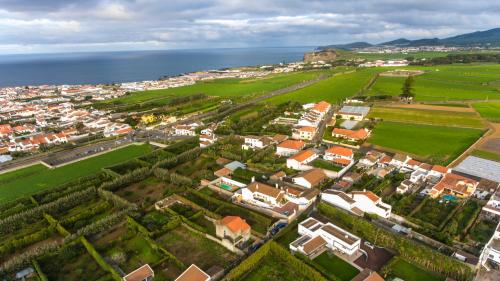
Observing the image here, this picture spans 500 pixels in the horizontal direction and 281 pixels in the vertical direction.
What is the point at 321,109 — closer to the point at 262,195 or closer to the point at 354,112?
the point at 354,112

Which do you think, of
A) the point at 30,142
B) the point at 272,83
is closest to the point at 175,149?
the point at 30,142

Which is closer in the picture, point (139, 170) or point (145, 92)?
point (139, 170)

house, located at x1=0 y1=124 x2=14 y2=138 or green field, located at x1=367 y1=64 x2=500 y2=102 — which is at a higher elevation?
green field, located at x1=367 y1=64 x2=500 y2=102

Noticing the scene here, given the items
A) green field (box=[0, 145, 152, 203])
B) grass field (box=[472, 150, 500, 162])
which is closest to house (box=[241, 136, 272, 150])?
green field (box=[0, 145, 152, 203])

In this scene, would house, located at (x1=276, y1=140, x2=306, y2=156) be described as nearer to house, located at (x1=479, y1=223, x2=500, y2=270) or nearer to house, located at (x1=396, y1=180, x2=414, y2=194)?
house, located at (x1=396, y1=180, x2=414, y2=194)

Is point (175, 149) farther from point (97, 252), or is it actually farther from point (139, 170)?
point (97, 252)

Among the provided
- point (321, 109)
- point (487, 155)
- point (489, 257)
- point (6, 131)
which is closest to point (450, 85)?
point (321, 109)

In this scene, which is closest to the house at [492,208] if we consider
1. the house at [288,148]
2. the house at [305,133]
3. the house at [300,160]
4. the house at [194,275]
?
the house at [300,160]
